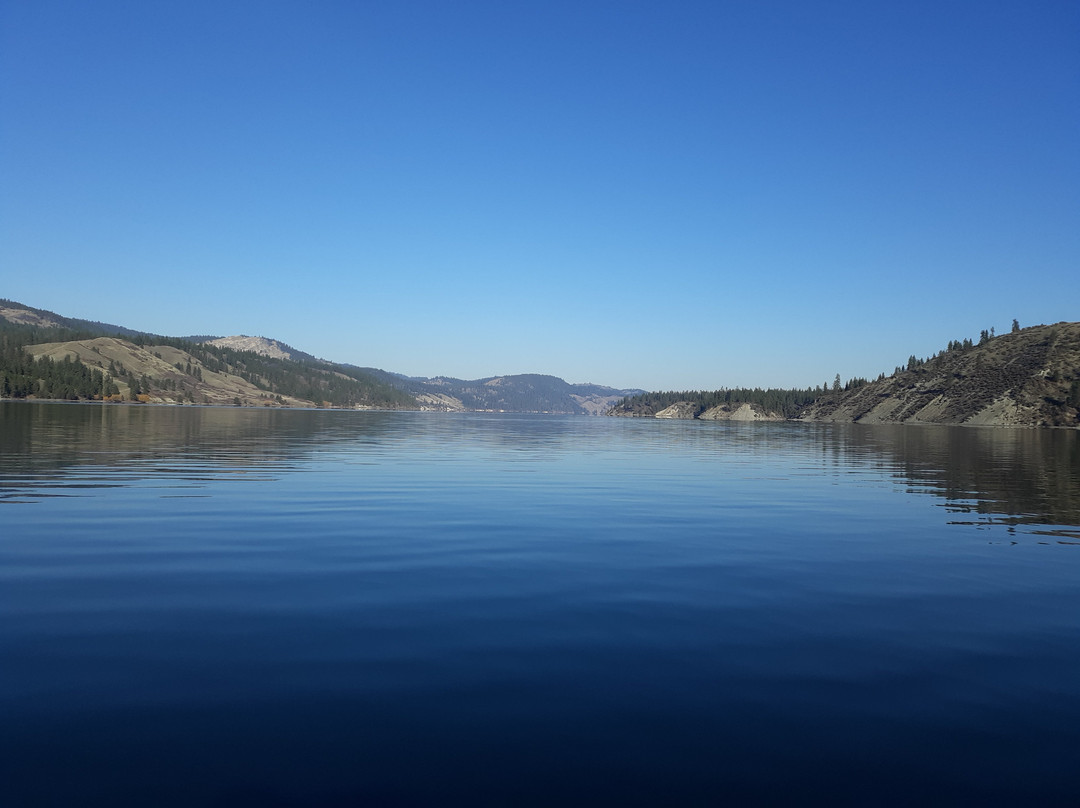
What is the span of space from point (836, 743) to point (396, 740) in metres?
5.11

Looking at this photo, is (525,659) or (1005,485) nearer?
(525,659)

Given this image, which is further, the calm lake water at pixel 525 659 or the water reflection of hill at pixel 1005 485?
the water reflection of hill at pixel 1005 485

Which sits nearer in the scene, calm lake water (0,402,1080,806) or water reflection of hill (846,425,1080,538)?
calm lake water (0,402,1080,806)

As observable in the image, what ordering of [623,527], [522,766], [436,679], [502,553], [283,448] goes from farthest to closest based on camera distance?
[283,448]
[623,527]
[502,553]
[436,679]
[522,766]

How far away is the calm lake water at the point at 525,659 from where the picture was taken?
7.18 m

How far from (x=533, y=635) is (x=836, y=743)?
5.14 metres

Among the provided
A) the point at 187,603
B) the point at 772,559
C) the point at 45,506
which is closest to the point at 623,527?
the point at 772,559

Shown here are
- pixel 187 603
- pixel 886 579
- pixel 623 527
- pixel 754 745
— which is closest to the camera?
pixel 754 745

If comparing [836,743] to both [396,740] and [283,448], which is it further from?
[283,448]

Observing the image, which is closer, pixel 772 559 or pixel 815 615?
pixel 815 615

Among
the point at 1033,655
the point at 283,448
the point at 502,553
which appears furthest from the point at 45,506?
the point at 283,448

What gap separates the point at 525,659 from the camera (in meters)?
10.5

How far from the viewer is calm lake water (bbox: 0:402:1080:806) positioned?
7184 millimetres

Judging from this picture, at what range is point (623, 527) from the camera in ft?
78.7
